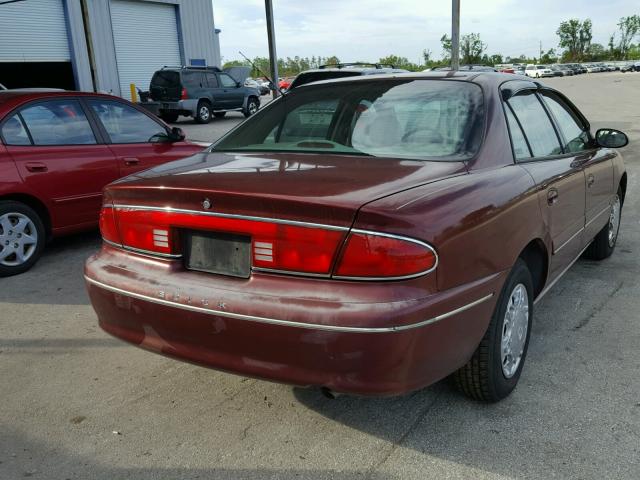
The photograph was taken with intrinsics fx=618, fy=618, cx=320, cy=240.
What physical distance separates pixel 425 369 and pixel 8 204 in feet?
13.8

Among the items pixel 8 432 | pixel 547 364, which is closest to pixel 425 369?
pixel 547 364

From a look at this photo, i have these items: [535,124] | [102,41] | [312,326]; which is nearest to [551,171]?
[535,124]

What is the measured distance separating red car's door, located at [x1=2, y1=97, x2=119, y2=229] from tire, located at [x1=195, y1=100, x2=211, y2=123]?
15340mm

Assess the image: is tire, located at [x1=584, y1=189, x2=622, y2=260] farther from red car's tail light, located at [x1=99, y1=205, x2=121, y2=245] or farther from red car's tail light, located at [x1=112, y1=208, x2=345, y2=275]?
red car's tail light, located at [x1=99, y1=205, x2=121, y2=245]

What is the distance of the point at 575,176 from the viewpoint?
12.2ft

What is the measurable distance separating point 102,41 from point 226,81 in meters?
4.86

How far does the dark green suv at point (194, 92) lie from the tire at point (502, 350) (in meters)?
18.1

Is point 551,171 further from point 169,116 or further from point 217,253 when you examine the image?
point 169,116

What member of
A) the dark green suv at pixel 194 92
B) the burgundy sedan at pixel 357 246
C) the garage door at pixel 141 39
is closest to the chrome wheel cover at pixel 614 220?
the burgundy sedan at pixel 357 246

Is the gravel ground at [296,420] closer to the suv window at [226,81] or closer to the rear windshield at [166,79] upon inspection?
the rear windshield at [166,79]

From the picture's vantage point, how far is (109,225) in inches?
114

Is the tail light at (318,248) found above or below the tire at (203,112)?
above

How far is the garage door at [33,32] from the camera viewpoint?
1998 cm

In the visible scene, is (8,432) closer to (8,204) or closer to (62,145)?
(8,204)
